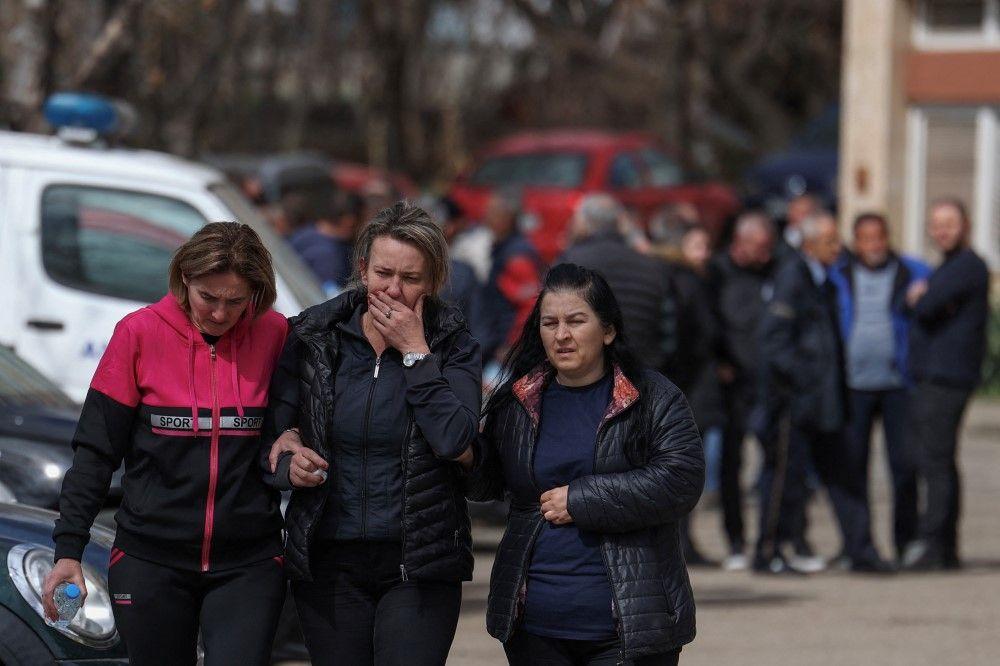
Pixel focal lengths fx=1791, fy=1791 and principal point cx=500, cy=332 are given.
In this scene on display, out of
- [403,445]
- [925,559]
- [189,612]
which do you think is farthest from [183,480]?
[925,559]

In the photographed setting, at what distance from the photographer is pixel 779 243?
41.6 ft

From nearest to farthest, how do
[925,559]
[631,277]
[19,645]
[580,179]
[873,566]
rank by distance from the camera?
[19,645], [631,277], [873,566], [925,559], [580,179]

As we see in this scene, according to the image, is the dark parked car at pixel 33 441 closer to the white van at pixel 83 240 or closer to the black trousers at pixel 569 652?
the white van at pixel 83 240

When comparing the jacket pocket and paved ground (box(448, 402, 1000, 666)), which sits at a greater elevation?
the jacket pocket

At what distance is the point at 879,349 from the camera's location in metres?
9.98

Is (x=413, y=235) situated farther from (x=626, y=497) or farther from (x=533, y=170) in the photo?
(x=533, y=170)

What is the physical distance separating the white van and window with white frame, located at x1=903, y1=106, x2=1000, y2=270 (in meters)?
9.93

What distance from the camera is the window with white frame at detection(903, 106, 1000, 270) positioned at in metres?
17.2

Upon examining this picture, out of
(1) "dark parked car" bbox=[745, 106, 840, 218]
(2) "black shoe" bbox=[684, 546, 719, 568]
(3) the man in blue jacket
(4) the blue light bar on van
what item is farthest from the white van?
(1) "dark parked car" bbox=[745, 106, 840, 218]

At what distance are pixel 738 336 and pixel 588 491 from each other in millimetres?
5949

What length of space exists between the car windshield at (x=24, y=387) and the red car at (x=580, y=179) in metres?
12.7

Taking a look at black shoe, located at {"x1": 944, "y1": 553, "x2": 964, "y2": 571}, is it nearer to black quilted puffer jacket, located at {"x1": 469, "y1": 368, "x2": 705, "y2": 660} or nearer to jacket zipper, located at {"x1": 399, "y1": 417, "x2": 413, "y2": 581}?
black quilted puffer jacket, located at {"x1": 469, "y1": 368, "x2": 705, "y2": 660}

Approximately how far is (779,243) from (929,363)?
301 centimetres

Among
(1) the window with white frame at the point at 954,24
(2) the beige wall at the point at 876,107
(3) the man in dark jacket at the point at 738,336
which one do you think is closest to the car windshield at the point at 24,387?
(3) the man in dark jacket at the point at 738,336
